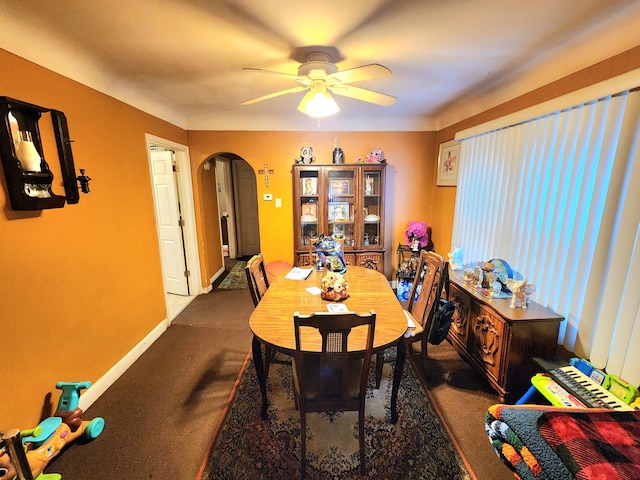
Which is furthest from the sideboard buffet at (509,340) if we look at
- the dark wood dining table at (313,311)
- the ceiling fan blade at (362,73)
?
the ceiling fan blade at (362,73)

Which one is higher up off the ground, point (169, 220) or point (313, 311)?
point (169, 220)

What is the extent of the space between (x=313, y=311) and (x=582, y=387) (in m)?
1.51

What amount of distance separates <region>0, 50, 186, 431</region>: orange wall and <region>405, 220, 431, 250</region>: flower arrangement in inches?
120

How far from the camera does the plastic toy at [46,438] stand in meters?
1.06

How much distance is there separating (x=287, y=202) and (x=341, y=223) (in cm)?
82

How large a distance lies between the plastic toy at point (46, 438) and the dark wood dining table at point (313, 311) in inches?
38.9

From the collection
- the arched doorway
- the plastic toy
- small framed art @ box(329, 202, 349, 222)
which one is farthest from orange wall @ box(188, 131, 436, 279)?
the plastic toy

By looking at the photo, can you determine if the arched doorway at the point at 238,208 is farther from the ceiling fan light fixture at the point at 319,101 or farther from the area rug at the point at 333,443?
the area rug at the point at 333,443

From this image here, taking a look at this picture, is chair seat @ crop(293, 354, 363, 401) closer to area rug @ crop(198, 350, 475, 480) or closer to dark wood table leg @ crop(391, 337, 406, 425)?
dark wood table leg @ crop(391, 337, 406, 425)

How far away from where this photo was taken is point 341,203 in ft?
11.7

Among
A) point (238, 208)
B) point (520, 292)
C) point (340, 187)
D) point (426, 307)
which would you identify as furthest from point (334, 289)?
point (238, 208)

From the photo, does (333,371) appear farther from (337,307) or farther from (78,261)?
(78,261)

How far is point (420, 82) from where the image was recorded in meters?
2.35

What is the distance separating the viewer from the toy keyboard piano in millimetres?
1341
